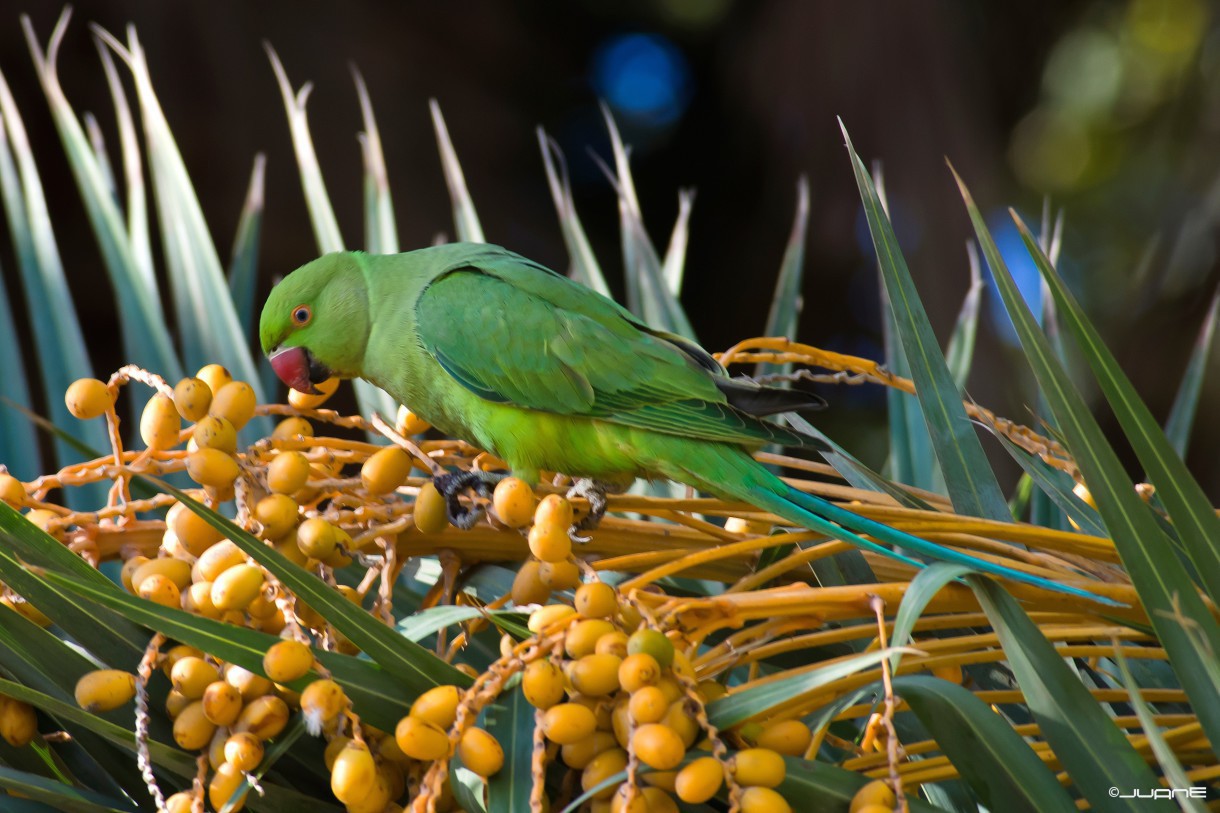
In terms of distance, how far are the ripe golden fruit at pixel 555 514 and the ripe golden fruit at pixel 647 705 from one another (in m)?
0.22

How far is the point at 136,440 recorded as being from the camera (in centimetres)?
253

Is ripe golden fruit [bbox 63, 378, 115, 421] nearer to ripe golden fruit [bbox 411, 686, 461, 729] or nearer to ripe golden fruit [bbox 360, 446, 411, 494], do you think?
ripe golden fruit [bbox 360, 446, 411, 494]

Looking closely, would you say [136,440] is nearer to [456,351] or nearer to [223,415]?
[456,351]

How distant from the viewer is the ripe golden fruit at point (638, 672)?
→ 0.79 meters

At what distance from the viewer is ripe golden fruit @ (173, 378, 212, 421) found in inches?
42.0

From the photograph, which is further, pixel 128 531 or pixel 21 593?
pixel 128 531

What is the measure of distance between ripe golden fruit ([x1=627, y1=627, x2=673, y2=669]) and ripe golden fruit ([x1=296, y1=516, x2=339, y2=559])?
0.30 meters

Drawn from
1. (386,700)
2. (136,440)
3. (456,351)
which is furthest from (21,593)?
(136,440)

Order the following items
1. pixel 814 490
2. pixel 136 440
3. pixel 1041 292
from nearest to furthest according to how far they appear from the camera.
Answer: pixel 814 490, pixel 1041 292, pixel 136 440

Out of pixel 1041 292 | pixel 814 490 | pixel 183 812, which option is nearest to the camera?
pixel 183 812

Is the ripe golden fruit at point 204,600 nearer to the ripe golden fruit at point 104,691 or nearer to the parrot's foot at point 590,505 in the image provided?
the ripe golden fruit at point 104,691

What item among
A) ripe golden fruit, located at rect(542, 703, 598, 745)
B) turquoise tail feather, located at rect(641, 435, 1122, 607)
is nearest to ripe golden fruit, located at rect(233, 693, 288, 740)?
ripe golden fruit, located at rect(542, 703, 598, 745)

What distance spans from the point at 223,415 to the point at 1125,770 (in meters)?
0.82

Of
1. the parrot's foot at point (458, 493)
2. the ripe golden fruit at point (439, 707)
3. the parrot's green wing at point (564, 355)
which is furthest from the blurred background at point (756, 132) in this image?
the ripe golden fruit at point (439, 707)
